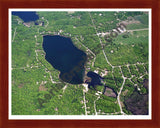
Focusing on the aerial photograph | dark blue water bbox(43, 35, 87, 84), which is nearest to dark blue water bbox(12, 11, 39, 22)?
the aerial photograph

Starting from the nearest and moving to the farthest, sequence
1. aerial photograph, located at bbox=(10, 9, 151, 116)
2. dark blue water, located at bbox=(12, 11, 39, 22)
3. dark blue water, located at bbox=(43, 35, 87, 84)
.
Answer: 1. aerial photograph, located at bbox=(10, 9, 151, 116)
2. dark blue water, located at bbox=(43, 35, 87, 84)
3. dark blue water, located at bbox=(12, 11, 39, 22)

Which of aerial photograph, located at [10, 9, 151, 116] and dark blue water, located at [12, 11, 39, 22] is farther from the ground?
dark blue water, located at [12, 11, 39, 22]

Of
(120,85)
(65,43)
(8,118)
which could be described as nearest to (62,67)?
(65,43)

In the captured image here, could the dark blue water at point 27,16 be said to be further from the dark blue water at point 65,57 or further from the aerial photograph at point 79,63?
the dark blue water at point 65,57

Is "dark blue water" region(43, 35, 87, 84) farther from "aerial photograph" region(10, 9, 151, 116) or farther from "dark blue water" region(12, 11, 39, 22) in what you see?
"dark blue water" region(12, 11, 39, 22)

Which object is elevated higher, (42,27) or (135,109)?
(42,27)

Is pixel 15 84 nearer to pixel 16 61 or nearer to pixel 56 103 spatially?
pixel 16 61

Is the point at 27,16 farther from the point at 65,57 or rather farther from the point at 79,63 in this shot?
the point at 79,63

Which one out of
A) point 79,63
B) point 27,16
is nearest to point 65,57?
point 79,63
